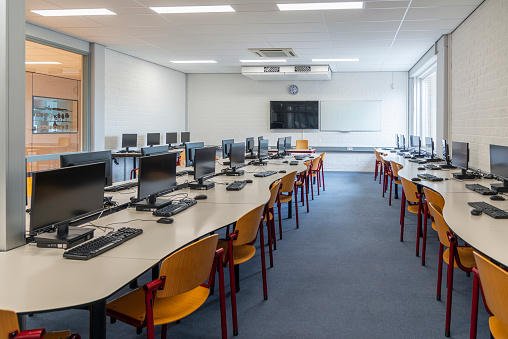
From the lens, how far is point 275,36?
671 cm

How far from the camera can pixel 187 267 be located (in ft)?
6.05

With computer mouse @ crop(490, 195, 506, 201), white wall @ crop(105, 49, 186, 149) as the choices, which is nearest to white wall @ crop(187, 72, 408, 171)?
white wall @ crop(105, 49, 186, 149)

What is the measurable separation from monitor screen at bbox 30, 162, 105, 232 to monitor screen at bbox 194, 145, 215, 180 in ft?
4.98

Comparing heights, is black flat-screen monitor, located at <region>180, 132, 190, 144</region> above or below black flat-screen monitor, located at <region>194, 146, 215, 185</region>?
above

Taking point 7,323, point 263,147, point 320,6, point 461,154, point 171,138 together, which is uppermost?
point 320,6

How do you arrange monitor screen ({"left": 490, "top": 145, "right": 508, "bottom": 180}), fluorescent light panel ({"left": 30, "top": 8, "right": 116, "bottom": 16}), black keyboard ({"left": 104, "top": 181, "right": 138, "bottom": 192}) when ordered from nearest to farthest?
1. monitor screen ({"left": 490, "top": 145, "right": 508, "bottom": 180})
2. black keyboard ({"left": 104, "top": 181, "right": 138, "bottom": 192})
3. fluorescent light panel ({"left": 30, "top": 8, "right": 116, "bottom": 16})

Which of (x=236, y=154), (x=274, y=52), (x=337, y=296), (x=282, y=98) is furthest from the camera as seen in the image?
(x=282, y=98)

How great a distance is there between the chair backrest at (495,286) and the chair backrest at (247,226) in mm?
1370

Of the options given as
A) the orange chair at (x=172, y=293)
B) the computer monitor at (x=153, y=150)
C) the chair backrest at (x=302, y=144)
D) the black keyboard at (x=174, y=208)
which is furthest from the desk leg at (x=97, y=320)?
the chair backrest at (x=302, y=144)

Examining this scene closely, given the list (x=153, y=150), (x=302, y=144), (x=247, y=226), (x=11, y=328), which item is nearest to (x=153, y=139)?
(x=302, y=144)

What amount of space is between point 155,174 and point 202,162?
1.01 meters

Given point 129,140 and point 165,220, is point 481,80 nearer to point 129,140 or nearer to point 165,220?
point 165,220

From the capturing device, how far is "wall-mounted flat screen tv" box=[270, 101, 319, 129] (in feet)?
37.0

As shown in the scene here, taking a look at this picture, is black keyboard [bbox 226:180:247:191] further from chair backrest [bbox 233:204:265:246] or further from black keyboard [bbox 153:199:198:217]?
chair backrest [bbox 233:204:265:246]
